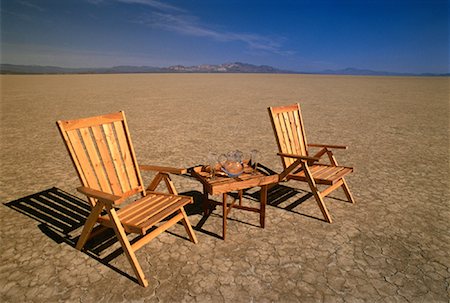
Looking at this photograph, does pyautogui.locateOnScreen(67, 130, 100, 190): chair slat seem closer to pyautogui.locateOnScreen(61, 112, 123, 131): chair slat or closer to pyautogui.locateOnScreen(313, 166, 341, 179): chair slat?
pyautogui.locateOnScreen(61, 112, 123, 131): chair slat

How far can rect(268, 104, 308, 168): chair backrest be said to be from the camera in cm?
427

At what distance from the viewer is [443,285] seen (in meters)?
2.80

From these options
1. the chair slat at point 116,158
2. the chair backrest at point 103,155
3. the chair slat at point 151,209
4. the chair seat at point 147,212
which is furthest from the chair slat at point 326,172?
the chair slat at point 116,158

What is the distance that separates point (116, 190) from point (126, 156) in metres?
0.42

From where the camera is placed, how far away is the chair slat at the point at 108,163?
3344mm

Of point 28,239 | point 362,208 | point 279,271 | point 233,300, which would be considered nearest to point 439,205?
point 362,208

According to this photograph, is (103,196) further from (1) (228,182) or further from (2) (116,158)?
(1) (228,182)

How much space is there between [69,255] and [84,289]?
2.09ft

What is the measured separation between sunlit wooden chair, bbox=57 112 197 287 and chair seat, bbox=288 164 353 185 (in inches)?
62.5

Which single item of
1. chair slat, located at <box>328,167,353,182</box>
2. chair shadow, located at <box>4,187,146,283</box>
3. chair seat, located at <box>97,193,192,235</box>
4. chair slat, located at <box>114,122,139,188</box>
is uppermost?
chair slat, located at <box>114,122,139,188</box>

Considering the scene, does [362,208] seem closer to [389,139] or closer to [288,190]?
[288,190]

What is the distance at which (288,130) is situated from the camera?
4547mm

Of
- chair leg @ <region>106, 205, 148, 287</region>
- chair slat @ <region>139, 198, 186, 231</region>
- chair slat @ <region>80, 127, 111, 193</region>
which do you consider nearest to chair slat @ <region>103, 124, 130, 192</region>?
chair slat @ <region>80, 127, 111, 193</region>

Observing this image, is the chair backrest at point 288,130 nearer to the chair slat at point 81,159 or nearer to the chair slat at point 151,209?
the chair slat at point 151,209
